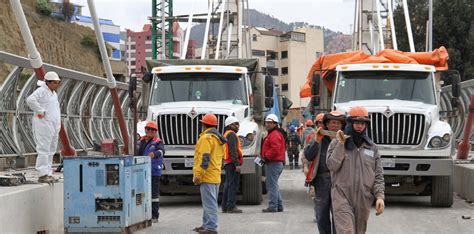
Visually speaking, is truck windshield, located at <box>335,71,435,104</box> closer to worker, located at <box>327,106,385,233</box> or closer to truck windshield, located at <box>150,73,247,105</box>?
truck windshield, located at <box>150,73,247,105</box>

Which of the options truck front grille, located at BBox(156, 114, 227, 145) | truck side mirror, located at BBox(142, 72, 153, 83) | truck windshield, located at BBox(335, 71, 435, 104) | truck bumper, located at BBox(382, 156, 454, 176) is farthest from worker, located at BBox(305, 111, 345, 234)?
truck side mirror, located at BBox(142, 72, 153, 83)

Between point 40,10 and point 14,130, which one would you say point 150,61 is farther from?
point 40,10

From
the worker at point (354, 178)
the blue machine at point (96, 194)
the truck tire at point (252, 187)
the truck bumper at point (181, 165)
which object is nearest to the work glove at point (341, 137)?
the worker at point (354, 178)

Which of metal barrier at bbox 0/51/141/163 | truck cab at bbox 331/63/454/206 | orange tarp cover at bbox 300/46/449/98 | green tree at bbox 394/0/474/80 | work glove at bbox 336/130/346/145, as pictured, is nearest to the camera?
work glove at bbox 336/130/346/145

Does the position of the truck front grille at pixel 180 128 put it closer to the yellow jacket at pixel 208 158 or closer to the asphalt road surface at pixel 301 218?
the asphalt road surface at pixel 301 218

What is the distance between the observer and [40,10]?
76.5 metres

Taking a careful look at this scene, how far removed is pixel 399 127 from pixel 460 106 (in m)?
7.80

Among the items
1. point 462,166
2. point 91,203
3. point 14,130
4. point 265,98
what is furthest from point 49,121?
point 462,166

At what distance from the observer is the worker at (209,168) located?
11.0 meters

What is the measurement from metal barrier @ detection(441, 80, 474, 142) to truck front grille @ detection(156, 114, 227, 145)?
26.8 ft

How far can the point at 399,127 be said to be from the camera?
48.7ft

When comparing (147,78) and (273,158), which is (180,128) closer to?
(147,78)

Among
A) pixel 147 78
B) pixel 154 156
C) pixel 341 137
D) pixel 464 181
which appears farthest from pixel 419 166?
pixel 341 137

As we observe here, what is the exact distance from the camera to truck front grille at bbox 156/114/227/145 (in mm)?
15336
